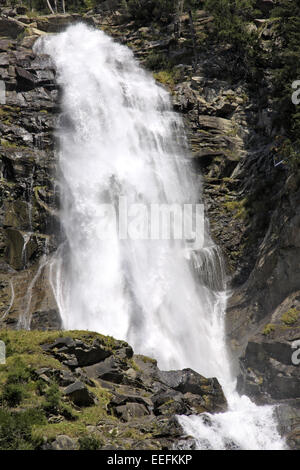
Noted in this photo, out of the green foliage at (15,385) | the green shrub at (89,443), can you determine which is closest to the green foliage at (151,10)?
the green foliage at (15,385)

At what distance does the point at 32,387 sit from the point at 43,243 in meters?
13.3

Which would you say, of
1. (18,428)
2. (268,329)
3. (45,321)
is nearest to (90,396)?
(18,428)

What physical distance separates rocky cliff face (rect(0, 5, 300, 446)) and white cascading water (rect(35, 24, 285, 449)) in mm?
923

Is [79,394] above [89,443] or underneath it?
above

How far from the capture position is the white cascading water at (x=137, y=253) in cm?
2328

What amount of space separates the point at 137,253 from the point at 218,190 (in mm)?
8241

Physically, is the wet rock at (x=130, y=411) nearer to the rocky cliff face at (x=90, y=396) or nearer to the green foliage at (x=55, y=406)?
the rocky cliff face at (x=90, y=396)

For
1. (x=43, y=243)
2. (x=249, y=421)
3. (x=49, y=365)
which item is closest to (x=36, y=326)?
(x=43, y=243)

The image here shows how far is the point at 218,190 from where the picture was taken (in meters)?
31.2

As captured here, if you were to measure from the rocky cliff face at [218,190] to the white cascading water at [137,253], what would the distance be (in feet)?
3.03

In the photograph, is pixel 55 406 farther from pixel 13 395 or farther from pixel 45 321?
pixel 45 321

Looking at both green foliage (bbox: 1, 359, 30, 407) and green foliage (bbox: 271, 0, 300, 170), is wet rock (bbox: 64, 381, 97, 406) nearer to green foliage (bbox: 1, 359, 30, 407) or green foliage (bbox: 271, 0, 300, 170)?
green foliage (bbox: 1, 359, 30, 407)

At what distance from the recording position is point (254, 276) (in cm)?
2522

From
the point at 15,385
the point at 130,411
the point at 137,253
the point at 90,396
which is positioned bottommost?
the point at 130,411
